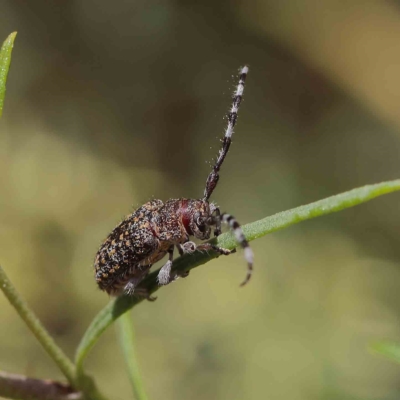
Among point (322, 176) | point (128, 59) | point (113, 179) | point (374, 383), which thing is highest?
point (128, 59)

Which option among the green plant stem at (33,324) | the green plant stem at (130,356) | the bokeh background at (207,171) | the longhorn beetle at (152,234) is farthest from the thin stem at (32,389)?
the bokeh background at (207,171)

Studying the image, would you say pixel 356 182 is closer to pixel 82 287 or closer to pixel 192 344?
pixel 192 344

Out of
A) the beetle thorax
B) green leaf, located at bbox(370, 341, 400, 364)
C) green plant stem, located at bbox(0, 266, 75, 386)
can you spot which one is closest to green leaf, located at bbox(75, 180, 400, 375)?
green plant stem, located at bbox(0, 266, 75, 386)

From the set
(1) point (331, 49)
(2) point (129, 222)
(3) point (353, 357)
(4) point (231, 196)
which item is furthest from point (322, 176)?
(2) point (129, 222)

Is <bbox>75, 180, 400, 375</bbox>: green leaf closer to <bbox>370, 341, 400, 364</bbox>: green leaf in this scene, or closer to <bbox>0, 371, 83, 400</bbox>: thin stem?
<bbox>0, 371, 83, 400</bbox>: thin stem

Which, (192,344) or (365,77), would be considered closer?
(192,344)

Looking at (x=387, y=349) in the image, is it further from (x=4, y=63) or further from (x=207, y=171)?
(x=207, y=171)

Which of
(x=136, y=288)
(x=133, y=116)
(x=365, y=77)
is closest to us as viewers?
(x=136, y=288)
